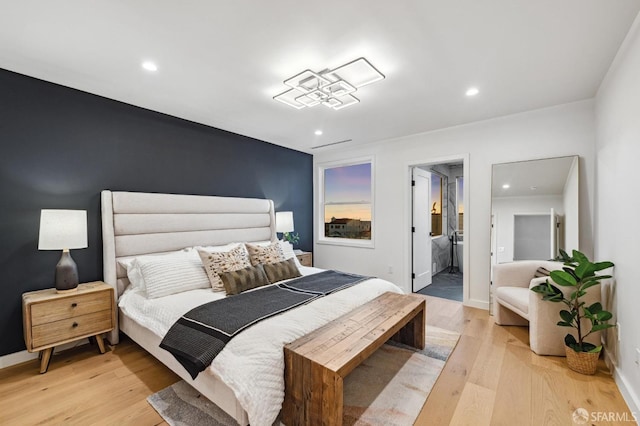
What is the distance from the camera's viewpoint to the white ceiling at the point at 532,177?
3.19 m

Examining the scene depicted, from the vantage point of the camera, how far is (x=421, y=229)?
16.1 feet

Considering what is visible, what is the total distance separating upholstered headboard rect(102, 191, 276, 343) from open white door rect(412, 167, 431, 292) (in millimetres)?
2456

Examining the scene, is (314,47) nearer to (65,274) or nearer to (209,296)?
(209,296)

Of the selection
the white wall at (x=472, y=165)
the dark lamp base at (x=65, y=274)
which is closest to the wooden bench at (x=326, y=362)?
the dark lamp base at (x=65, y=274)

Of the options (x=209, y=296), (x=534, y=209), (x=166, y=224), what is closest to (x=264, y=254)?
(x=209, y=296)

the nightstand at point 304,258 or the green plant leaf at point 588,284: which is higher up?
the green plant leaf at point 588,284

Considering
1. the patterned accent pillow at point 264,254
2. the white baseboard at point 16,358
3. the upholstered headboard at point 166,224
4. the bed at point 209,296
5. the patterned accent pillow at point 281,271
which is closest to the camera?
the bed at point 209,296

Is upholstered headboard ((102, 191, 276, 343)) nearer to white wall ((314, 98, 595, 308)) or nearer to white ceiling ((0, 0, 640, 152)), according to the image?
white ceiling ((0, 0, 640, 152))

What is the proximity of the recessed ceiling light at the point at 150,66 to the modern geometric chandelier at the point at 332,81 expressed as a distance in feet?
3.35

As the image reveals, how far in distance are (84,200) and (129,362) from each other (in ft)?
5.29

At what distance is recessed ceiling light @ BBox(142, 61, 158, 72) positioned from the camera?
2.29 meters

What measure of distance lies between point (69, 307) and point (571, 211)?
4.99 meters

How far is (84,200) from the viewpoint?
281cm

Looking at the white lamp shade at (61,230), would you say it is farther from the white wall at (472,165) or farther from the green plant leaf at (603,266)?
the green plant leaf at (603,266)
